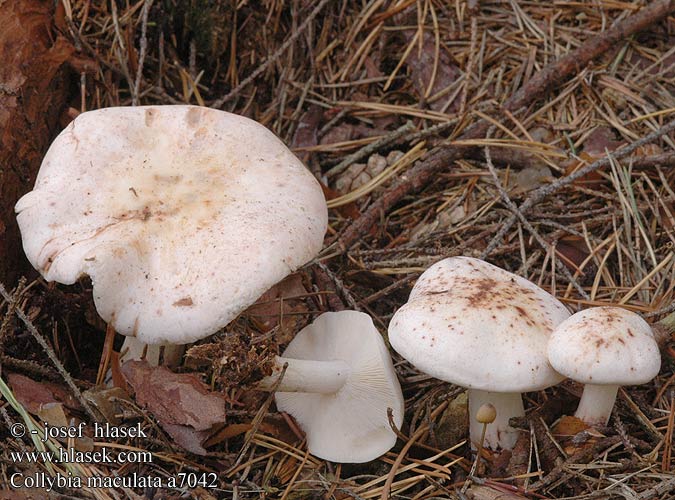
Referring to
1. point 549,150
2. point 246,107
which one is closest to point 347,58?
point 246,107

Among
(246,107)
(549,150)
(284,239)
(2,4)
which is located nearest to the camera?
(284,239)

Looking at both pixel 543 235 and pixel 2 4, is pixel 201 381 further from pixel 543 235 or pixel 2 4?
pixel 2 4

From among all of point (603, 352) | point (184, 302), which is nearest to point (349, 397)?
point (184, 302)

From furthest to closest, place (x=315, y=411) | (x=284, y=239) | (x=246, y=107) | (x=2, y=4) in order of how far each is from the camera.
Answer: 1. (x=246, y=107)
2. (x=2, y=4)
3. (x=315, y=411)
4. (x=284, y=239)

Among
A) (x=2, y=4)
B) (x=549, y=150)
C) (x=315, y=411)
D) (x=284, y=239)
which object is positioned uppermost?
(x=2, y=4)

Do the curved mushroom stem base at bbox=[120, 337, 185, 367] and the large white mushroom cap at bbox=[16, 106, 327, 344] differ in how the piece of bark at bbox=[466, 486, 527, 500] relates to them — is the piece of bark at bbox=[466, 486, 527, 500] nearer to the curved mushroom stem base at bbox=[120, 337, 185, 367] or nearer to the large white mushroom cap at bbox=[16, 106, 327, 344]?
the large white mushroom cap at bbox=[16, 106, 327, 344]

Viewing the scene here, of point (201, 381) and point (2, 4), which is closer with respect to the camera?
point (201, 381)
